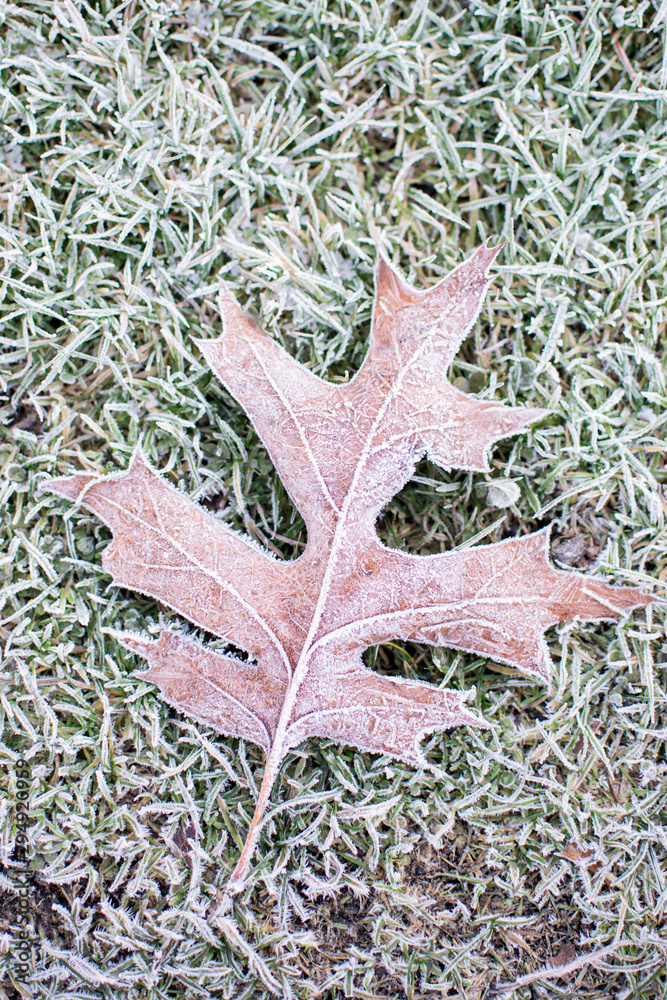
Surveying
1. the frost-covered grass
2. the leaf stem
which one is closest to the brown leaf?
the leaf stem

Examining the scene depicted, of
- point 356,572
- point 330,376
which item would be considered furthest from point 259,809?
point 330,376

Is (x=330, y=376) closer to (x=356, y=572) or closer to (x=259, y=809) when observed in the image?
(x=356, y=572)

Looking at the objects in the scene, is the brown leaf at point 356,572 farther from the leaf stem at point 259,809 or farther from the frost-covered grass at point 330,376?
the frost-covered grass at point 330,376

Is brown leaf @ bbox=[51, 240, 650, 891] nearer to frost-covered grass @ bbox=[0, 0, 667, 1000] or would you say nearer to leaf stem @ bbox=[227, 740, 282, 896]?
leaf stem @ bbox=[227, 740, 282, 896]

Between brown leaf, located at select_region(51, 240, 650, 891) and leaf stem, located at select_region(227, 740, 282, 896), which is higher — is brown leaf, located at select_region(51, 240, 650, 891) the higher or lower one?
the higher one

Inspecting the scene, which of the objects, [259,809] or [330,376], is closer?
[259,809]

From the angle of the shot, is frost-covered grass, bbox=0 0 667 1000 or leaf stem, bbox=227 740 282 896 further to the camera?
frost-covered grass, bbox=0 0 667 1000
